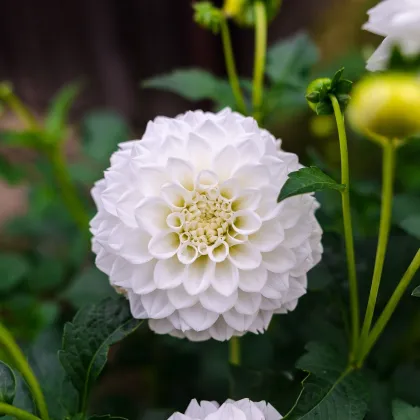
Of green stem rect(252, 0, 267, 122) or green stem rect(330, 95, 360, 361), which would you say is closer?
green stem rect(330, 95, 360, 361)

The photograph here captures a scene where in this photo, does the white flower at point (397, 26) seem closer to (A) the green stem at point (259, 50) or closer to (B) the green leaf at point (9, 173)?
(A) the green stem at point (259, 50)

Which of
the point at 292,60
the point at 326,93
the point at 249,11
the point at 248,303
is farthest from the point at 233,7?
the point at 248,303

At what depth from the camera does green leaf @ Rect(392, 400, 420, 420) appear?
462mm

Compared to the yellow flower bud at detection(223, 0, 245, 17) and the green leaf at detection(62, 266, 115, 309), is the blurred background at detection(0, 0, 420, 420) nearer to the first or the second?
the green leaf at detection(62, 266, 115, 309)

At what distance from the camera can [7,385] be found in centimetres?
47

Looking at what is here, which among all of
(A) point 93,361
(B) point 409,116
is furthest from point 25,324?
(B) point 409,116

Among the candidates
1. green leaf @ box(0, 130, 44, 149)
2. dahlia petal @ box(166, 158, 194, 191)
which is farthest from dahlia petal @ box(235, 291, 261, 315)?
green leaf @ box(0, 130, 44, 149)

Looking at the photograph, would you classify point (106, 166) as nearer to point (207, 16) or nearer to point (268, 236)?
point (207, 16)

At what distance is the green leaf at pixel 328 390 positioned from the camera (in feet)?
1.55

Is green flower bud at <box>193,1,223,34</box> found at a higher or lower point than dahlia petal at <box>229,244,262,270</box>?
higher

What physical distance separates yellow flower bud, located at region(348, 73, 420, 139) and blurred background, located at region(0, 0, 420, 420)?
0.86 ft

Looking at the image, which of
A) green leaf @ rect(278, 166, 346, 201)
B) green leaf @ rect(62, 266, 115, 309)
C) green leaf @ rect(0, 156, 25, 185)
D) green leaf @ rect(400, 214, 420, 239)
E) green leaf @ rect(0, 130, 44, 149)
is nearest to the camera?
green leaf @ rect(278, 166, 346, 201)

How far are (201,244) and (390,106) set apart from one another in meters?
0.23

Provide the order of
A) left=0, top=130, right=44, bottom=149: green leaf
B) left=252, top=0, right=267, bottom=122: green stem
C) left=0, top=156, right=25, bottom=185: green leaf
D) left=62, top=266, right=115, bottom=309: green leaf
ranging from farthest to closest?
left=0, top=156, right=25, bottom=185: green leaf < left=0, top=130, right=44, bottom=149: green leaf < left=62, top=266, right=115, bottom=309: green leaf < left=252, top=0, right=267, bottom=122: green stem
